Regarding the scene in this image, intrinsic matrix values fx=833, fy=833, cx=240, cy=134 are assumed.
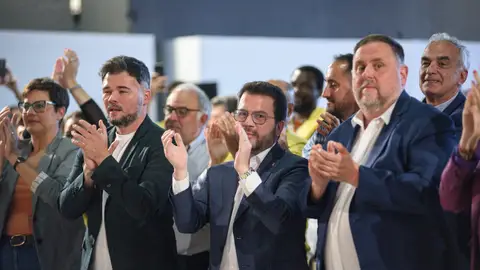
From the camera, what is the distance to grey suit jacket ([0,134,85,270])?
12.5ft

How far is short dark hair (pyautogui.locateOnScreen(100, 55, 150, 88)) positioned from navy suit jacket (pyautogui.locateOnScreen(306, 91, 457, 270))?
109 centimetres

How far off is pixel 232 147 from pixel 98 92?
12.1 ft

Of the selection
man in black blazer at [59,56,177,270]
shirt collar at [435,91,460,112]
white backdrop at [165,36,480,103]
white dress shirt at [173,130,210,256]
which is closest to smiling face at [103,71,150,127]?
man in black blazer at [59,56,177,270]

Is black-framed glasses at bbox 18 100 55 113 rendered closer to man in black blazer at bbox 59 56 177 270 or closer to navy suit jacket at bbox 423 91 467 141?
man in black blazer at bbox 59 56 177 270

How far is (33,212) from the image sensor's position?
3.85 meters

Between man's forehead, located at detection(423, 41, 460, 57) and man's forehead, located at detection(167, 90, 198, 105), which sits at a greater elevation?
man's forehead, located at detection(423, 41, 460, 57)

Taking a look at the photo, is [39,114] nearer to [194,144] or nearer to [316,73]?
[194,144]

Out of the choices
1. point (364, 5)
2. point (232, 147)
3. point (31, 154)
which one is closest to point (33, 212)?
point (31, 154)

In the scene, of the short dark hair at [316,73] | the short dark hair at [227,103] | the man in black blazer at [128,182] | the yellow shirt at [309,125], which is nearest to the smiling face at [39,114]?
the man in black blazer at [128,182]

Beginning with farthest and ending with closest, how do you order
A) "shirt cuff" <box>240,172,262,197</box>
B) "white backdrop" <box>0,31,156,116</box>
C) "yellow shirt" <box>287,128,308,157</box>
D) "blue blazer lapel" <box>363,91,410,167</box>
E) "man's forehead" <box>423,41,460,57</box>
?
"white backdrop" <box>0,31,156,116</box> < "yellow shirt" <box>287,128,308,157</box> < "man's forehead" <box>423,41,460,57</box> < "shirt cuff" <box>240,172,262,197</box> < "blue blazer lapel" <box>363,91,410,167</box>

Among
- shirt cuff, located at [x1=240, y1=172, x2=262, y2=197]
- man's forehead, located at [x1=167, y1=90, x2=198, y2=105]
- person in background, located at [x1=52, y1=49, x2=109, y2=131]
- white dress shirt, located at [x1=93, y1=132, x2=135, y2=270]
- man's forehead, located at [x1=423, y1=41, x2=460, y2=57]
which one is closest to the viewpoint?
shirt cuff, located at [x1=240, y1=172, x2=262, y2=197]

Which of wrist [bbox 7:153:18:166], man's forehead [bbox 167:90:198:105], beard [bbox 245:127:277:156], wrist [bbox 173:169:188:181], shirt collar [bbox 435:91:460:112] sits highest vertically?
shirt collar [bbox 435:91:460:112]

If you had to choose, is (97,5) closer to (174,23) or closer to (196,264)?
(174,23)

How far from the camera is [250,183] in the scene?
296cm
